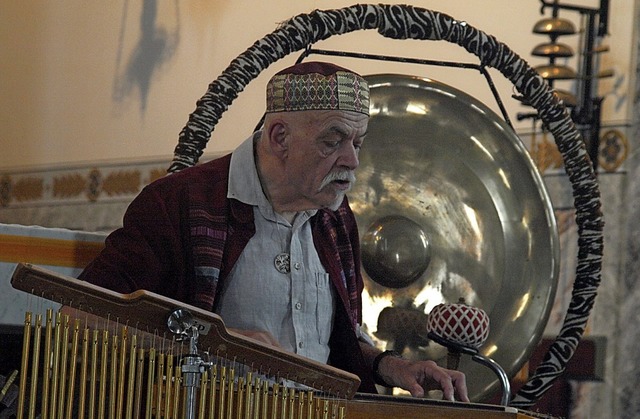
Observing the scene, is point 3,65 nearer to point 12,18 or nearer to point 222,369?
point 12,18

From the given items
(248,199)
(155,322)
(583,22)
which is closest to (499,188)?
(248,199)

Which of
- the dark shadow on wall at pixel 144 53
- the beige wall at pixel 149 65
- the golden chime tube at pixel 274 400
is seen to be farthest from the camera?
the dark shadow on wall at pixel 144 53

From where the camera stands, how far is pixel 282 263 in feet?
7.72

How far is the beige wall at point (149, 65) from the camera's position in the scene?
4.68m

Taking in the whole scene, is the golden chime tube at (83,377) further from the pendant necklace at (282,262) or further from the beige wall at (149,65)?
the beige wall at (149,65)

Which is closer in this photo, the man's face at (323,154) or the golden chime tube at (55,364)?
the golden chime tube at (55,364)

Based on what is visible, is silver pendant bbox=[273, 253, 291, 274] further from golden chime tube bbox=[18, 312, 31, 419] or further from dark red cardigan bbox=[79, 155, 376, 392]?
golden chime tube bbox=[18, 312, 31, 419]

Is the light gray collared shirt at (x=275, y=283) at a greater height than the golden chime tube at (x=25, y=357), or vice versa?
the light gray collared shirt at (x=275, y=283)

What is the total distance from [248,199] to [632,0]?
7.94 feet

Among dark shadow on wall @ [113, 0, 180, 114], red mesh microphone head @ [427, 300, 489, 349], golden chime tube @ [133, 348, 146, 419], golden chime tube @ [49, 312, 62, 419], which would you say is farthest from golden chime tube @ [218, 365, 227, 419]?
dark shadow on wall @ [113, 0, 180, 114]

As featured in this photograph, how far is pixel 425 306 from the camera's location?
10.3 feet

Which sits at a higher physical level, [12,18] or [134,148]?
[12,18]

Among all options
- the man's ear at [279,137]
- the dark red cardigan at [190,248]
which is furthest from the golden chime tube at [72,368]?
the man's ear at [279,137]

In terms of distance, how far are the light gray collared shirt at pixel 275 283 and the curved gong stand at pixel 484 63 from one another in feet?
1.81
